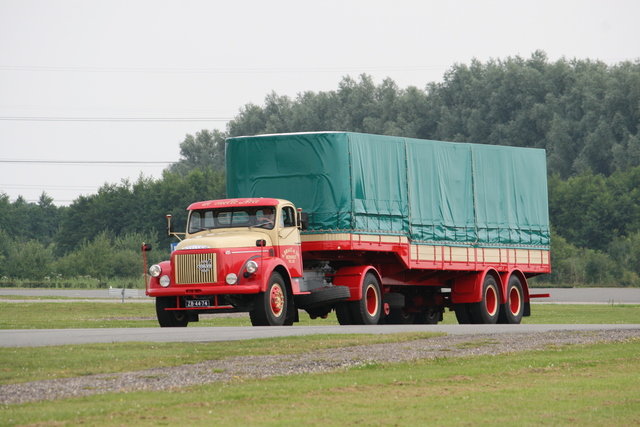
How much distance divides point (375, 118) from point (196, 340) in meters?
91.9

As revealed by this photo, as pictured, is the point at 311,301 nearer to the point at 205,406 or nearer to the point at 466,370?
the point at 466,370

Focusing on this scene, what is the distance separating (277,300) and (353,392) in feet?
34.3

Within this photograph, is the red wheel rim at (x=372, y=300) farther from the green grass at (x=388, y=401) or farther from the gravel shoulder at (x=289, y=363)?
the green grass at (x=388, y=401)

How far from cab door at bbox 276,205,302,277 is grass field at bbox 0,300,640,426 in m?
5.43

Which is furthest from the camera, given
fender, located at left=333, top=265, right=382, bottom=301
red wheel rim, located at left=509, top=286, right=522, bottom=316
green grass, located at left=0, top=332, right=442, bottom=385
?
red wheel rim, located at left=509, top=286, right=522, bottom=316

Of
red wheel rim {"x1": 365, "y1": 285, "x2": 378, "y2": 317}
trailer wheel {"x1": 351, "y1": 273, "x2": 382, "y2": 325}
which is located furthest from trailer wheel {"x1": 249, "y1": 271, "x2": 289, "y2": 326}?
red wheel rim {"x1": 365, "y1": 285, "x2": 378, "y2": 317}

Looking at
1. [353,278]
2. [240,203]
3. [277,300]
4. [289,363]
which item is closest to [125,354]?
[289,363]

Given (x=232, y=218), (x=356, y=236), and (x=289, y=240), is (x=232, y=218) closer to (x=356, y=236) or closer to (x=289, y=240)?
(x=289, y=240)

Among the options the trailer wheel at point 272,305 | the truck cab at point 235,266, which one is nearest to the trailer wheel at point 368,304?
the truck cab at point 235,266

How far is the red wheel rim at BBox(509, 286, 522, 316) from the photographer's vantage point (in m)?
28.8

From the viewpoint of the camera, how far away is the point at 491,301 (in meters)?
27.9

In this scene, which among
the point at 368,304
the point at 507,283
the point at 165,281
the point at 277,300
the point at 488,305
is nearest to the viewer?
the point at 165,281

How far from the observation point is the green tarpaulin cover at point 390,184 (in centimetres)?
2373

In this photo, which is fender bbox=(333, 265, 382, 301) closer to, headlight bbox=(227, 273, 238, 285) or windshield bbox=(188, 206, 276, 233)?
windshield bbox=(188, 206, 276, 233)
